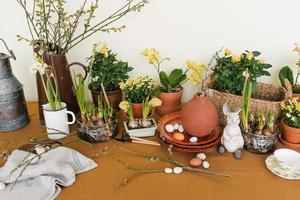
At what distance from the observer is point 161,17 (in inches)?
44.0

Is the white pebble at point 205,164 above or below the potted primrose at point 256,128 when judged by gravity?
below

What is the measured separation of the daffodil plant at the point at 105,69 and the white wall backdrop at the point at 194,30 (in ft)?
0.51

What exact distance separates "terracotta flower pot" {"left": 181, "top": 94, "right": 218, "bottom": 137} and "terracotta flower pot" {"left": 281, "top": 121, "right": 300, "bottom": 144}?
0.21 m

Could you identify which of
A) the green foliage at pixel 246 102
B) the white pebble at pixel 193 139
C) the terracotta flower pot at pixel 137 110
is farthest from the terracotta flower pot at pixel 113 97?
the green foliage at pixel 246 102

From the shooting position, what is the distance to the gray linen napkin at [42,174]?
69cm

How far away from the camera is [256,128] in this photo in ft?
2.87

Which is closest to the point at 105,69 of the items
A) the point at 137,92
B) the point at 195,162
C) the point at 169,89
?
the point at 137,92

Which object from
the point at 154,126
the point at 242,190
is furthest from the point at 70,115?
the point at 242,190

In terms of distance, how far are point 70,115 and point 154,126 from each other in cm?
31

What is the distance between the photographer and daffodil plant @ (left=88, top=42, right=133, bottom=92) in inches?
39.9

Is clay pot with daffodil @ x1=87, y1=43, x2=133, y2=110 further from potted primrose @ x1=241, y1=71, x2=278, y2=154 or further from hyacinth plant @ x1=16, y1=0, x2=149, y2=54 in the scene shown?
potted primrose @ x1=241, y1=71, x2=278, y2=154

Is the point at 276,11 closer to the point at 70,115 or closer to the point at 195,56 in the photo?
the point at 195,56

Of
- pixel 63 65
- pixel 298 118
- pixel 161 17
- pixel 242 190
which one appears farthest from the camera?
pixel 161 17

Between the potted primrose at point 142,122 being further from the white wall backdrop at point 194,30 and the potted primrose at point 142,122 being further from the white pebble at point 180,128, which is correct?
the white wall backdrop at point 194,30
